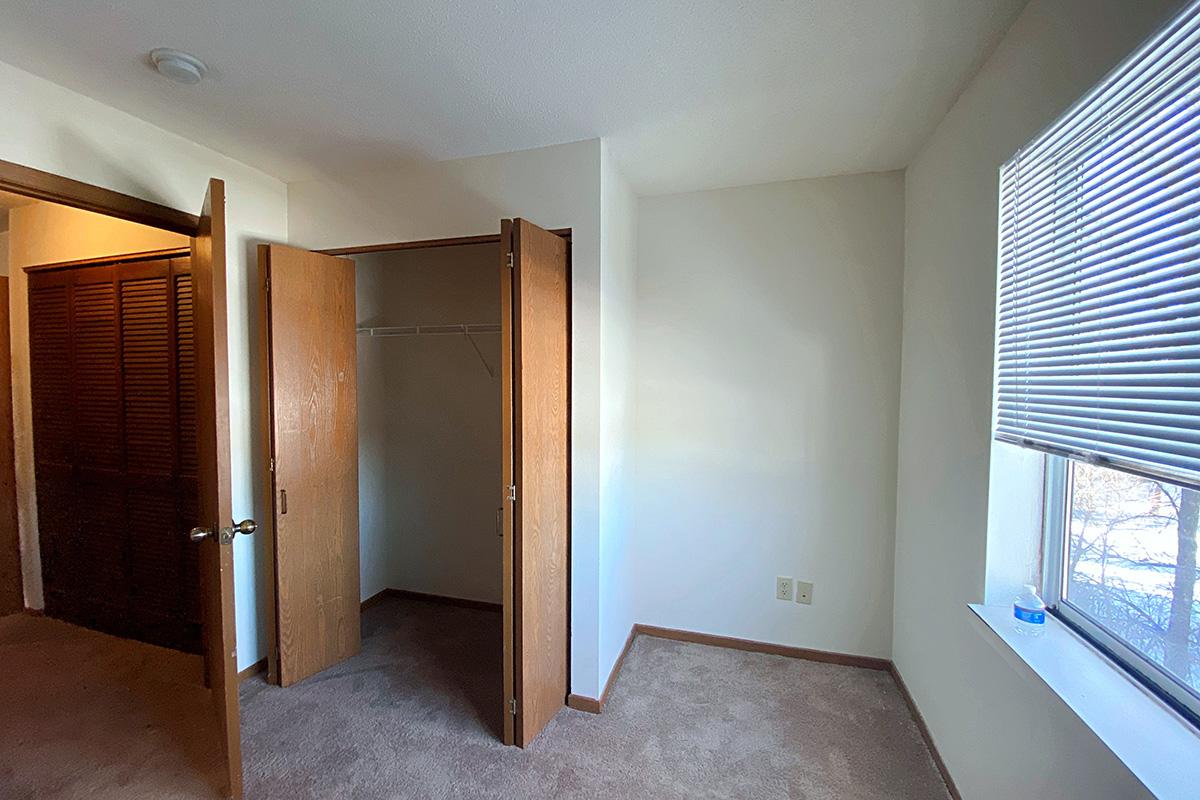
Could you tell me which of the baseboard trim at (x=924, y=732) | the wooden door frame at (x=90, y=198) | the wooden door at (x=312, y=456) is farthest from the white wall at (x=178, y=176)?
the baseboard trim at (x=924, y=732)

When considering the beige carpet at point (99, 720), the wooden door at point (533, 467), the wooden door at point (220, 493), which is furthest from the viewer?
the wooden door at point (533, 467)

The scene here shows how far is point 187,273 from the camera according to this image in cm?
240

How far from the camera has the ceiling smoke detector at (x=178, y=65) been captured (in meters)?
1.53

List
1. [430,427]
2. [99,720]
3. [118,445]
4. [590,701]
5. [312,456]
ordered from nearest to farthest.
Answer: [99,720], [590,701], [312,456], [118,445], [430,427]

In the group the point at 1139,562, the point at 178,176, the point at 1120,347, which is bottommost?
the point at 1139,562

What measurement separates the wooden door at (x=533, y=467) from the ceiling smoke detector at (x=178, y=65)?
1054mm

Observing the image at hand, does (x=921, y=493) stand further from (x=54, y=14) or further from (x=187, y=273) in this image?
(x=187, y=273)

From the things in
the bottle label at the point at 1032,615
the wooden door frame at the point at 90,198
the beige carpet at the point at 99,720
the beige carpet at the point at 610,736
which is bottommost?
the beige carpet at the point at 610,736

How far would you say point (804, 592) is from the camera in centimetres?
260

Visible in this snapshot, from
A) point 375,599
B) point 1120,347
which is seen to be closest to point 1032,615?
point 1120,347

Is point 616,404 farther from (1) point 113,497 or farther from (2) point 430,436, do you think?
(1) point 113,497

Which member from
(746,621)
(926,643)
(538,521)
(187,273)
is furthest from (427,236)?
(926,643)

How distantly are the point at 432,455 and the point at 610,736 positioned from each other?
1955mm

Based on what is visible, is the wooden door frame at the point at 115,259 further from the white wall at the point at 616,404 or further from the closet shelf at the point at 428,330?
the white wall at the point at 616,404
